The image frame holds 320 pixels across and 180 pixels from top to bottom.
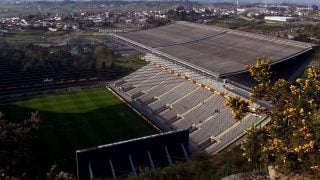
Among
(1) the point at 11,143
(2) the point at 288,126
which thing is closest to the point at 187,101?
(2) the point at 288,126

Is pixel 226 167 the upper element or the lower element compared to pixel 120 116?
upper

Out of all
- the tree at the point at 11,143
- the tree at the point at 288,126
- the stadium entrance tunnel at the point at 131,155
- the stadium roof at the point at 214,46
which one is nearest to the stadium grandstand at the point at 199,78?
the stadium roof at the point at 214,46

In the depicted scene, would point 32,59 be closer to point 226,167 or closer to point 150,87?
point 150,87

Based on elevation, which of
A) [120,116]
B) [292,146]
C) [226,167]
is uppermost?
[292,146]

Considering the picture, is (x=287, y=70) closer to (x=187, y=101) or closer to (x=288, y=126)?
(x=187, y=101)

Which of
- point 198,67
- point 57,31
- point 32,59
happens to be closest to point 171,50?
point 198,67

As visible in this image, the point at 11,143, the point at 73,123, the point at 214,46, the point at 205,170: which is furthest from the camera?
the point at 214,46

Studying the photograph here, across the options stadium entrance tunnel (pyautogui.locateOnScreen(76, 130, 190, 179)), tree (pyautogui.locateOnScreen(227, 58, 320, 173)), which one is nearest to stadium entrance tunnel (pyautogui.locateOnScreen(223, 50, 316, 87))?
stadium entrance tunnel (pyautogui.locateOnScreen(76, 130, 190, 179))
